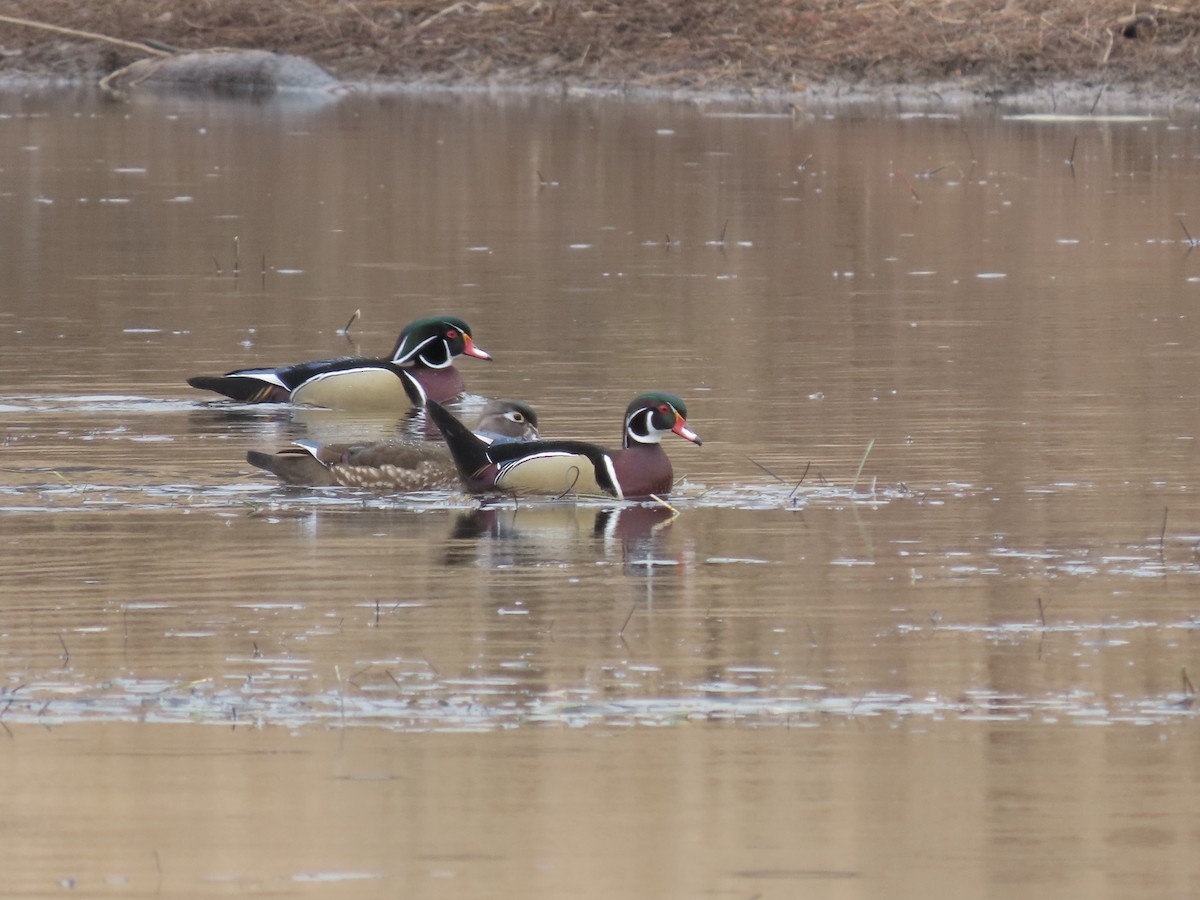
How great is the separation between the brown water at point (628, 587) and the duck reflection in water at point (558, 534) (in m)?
0.04

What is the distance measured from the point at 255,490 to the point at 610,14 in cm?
2590

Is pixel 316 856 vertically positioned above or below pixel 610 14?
below

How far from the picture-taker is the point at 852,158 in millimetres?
25922

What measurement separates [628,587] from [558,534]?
1151 millimetres

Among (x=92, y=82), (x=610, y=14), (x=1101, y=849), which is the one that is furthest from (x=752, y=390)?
(x=92, y=82)

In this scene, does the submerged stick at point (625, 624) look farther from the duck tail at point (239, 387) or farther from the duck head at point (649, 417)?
the duck tail at point (239, 387)

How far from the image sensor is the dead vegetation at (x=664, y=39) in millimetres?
32312

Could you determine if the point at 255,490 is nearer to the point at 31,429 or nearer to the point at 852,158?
the point at 31,429

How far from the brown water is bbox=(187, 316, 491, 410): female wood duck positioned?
5.6 inches

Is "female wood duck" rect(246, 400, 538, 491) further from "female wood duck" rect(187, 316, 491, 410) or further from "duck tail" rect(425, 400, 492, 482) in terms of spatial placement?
"female wood duck" rect(187, 316, 491, 410)

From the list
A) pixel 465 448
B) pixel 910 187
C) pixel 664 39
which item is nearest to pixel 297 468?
pixel 465 448

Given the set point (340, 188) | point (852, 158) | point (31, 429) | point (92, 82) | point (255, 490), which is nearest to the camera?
point (255, 490)

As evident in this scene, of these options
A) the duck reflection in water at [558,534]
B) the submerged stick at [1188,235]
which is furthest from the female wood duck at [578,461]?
the submerged stick at [1188,235]

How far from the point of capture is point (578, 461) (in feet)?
33.6
